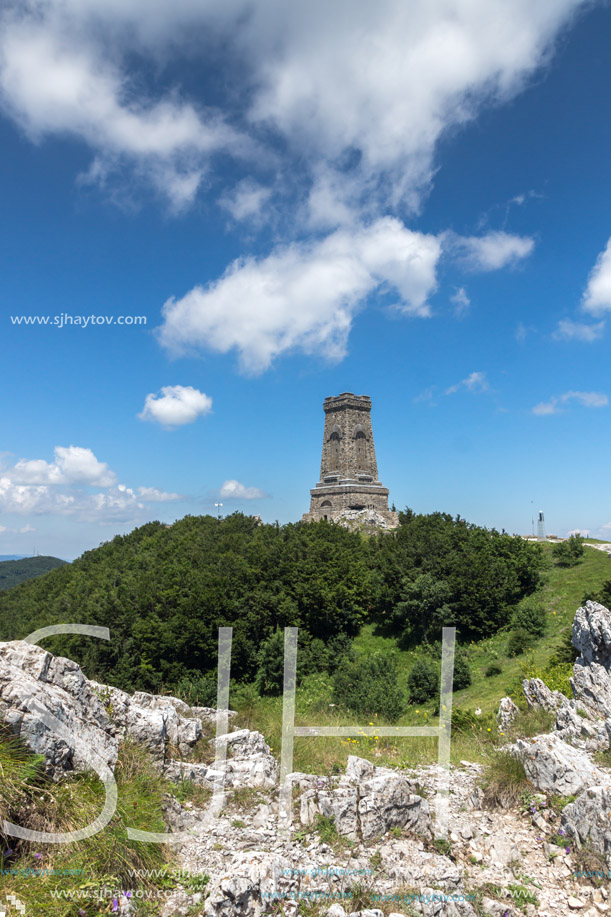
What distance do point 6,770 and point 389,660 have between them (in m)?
19.6

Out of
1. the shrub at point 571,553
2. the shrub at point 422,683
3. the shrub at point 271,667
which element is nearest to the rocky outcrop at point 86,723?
the shrub at point 422,683

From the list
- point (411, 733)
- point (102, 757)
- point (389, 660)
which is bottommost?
point (389, 660)

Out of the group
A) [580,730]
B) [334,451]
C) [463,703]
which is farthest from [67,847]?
[334,451]

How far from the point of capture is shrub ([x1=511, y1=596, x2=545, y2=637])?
23.6 m

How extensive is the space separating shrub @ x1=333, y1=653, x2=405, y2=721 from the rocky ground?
33.1 feet

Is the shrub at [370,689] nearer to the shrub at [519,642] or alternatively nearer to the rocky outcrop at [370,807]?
the shrub at [519,642]

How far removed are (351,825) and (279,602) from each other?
829 inches

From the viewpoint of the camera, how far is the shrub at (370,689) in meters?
17.1

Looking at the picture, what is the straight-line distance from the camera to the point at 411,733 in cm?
1027

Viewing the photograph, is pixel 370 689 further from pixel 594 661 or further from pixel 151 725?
pixel 151 725

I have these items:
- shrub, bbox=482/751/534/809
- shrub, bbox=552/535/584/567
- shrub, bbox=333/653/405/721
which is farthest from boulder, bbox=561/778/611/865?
shrub, bbox=552/535/584/567

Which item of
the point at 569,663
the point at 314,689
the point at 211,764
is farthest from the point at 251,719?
the point at 314,689

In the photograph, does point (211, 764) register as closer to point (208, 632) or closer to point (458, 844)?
point (458, 844)

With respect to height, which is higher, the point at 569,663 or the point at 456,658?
the point at 569,663
